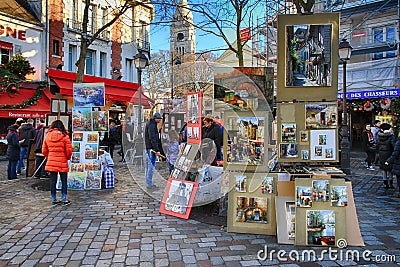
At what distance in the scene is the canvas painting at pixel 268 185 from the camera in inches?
179

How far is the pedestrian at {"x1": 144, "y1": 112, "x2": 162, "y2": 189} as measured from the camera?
25.3 ft

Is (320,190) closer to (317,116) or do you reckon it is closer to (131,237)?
(317,116)

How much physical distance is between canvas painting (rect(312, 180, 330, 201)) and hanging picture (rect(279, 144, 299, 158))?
0.42 meters

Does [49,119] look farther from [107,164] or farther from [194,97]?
[194,97]

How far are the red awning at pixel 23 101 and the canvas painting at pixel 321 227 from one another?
14.0 meters

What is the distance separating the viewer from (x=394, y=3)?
15461mm

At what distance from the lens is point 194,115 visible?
581 cm

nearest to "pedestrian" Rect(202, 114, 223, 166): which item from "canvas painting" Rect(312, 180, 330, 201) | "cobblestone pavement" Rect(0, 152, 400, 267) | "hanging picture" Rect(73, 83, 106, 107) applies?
"cobblestone pavement" Rect(0, 152, 400, 267)

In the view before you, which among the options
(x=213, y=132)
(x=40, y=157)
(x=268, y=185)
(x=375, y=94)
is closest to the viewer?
(x=268, y=185)

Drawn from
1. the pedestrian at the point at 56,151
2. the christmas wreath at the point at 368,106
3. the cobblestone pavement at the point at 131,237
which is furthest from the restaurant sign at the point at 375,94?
the pedestrian at the point at 56,151

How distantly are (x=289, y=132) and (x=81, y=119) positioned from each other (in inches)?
215

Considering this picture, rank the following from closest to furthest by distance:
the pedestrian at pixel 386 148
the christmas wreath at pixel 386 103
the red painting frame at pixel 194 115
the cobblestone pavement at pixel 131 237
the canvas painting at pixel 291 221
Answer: the cobblestone pavement at pixel 131 237 < the canvas painting at pixel 291 221 < the red painting frame at pixel 194 115 < the pedestrian at pixel 386 148 < the christmas wreath at pixel 386 103

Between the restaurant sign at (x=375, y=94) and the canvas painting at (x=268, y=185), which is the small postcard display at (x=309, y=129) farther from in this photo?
the restaurant sign at (x=375, y=94)

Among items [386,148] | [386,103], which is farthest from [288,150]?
[386,103]
